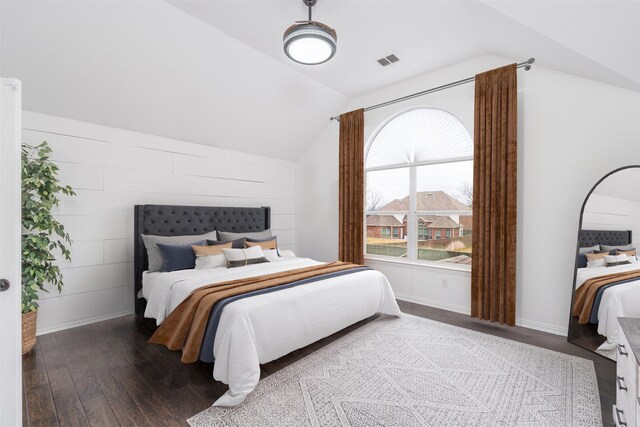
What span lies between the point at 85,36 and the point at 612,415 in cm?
472

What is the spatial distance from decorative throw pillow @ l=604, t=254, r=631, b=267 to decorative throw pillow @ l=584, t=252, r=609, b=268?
3cm

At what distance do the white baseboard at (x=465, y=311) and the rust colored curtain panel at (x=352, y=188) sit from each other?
2.76 ft

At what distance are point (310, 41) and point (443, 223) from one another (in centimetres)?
275

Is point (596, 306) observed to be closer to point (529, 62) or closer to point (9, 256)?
point (529, 62)

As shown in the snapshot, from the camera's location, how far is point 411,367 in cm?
237

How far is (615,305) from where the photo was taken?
7.57 feet

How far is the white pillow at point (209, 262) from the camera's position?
3.35 meters

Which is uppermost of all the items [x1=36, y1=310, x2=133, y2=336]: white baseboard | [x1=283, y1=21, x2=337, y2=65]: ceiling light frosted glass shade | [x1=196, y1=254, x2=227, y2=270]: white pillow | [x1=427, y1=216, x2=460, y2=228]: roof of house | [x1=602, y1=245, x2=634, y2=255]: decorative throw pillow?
[x1=283, y1=21, x2=337, y2=65]: ceiling light frosted glass shade

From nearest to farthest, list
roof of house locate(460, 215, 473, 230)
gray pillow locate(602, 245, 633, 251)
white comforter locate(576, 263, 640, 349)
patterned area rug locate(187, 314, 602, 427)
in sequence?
patterned area rug locate(187, 314, 602, 427) < white comforter locate(576, 263, 640, 349) < gray pillow locate(602, 245, 633, 251) < roof of house locate(460, 215, 473, 230)

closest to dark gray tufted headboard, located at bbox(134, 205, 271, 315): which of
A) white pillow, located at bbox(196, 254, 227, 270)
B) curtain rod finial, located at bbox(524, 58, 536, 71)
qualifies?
white pillow, located at bbox(196, 254, 227, 270)

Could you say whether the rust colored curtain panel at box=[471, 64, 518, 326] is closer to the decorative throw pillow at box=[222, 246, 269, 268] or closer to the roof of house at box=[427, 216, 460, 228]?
the roof of house at box=[427, 216, 460, 228]

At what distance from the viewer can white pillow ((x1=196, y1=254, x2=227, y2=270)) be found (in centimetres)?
335

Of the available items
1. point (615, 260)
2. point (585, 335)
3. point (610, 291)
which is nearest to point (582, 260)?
point (615, 260)

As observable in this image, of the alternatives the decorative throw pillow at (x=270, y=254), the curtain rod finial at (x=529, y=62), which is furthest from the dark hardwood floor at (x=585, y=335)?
the decorative throw pillow at (x=270, y=254)
